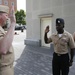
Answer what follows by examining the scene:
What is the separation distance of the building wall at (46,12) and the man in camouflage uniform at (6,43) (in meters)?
11.6

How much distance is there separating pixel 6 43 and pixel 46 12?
45.6ft

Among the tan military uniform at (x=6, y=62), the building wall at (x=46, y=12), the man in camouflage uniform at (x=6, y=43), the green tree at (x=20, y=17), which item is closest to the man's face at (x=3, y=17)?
the man in camouflage uniform at (x=6, y=43)

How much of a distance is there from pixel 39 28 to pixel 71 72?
894 centimetres

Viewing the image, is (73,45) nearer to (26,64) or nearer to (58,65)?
(58,65)

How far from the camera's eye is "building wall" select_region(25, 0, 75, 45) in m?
14.4

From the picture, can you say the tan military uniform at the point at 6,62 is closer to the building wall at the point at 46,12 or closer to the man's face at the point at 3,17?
the man's face at the point at 3,17

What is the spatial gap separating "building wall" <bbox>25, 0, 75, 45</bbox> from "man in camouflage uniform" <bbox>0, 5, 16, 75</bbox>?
1160cm

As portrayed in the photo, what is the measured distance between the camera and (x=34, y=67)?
30.9ft

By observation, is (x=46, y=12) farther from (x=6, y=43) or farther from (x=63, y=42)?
(x=6, y=43)

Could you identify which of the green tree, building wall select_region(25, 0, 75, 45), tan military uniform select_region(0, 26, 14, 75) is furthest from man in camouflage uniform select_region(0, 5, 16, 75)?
the green tree

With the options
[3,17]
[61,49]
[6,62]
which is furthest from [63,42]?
[3,17]

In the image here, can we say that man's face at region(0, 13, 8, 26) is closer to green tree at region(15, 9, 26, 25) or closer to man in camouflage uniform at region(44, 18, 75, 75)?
man in camouflage uniform at region(44, 18, 75, 75)

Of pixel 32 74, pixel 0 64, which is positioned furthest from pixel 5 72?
pixel 32 74

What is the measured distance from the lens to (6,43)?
2549 mm
